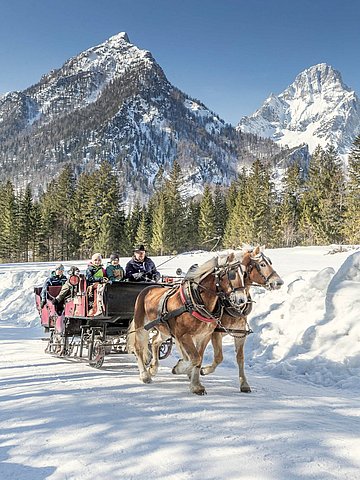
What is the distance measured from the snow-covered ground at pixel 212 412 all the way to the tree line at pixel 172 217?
41874 millimetres

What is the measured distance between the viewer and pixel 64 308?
10.4 metres

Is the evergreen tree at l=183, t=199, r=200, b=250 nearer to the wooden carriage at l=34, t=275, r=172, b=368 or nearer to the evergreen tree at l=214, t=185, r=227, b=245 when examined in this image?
the evergreen tree at l=214, t=185, r=227, b=245

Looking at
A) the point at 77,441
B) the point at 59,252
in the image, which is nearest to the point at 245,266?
the point at 77,441

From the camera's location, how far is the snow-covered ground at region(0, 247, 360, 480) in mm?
3793

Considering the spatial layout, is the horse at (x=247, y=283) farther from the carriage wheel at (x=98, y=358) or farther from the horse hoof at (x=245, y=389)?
the carriage wheel at (x=98, y=358)

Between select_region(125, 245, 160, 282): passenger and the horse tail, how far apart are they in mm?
1861

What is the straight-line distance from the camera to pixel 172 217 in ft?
201

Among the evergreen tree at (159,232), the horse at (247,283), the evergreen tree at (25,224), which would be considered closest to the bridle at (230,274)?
the horse at (247,283)

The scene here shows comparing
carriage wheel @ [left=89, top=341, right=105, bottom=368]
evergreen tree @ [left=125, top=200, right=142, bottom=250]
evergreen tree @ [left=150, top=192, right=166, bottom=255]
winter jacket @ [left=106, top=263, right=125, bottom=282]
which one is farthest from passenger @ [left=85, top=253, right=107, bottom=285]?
evergreen tree @ [left=125, top=200, right=142, bottom=250]

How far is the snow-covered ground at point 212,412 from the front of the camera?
3793mm

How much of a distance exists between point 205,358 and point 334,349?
8.69 ft

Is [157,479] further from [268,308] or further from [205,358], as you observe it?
[268,308]

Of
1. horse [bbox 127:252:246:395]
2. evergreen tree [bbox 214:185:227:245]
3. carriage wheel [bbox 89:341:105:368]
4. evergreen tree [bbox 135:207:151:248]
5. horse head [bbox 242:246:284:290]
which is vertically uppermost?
evergreen tree [bbox 214:185:227:245]

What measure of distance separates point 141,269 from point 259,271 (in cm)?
373
